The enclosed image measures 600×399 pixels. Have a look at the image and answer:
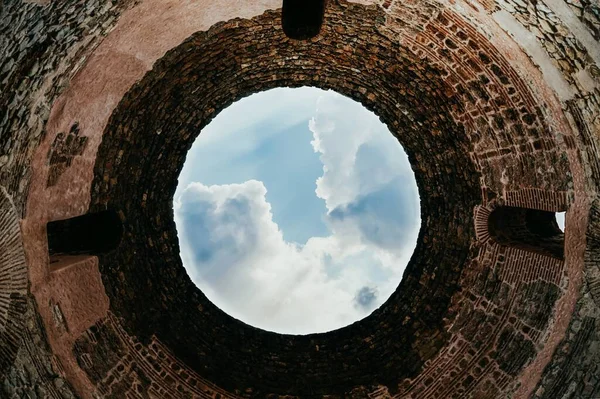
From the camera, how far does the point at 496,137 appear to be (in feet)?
19.8

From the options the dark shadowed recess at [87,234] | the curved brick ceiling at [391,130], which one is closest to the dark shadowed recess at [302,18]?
the curved brick ceiling at [391,130]

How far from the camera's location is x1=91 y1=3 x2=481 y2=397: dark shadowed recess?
6.19 metres

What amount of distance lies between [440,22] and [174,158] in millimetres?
3420

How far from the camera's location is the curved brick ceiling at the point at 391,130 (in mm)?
4609

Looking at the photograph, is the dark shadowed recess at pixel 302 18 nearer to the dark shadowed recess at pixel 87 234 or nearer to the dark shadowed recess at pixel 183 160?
the dark shadowed recess at pixel 183 160

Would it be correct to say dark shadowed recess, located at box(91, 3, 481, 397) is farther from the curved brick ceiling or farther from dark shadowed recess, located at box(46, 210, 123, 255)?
dark shadowed recess, located at box(46, 210, 123, 255)

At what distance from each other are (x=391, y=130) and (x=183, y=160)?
101 inches

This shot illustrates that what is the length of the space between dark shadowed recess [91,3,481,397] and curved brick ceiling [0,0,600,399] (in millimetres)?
24

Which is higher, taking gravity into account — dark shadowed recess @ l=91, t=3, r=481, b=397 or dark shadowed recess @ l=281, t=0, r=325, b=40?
dark shadowed recess @ l=281, t=0, r=325, b=40

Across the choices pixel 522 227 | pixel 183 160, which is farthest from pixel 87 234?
pixel 522 227

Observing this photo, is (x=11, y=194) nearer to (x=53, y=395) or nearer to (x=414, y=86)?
(x=53, y=395)

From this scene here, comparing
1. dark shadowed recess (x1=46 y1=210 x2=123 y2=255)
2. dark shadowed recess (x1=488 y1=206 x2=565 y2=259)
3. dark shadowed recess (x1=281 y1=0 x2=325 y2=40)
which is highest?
dark shadowed recess (x1=281 y1=0 x2=325 y2=40)

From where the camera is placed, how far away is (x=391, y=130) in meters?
7.11

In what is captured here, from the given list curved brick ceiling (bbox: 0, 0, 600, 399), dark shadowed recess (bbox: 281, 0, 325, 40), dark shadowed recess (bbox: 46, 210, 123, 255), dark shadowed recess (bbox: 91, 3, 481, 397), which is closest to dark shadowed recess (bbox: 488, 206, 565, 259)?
curved brick ceiling (bbox: 0, 0, 600, 399)
